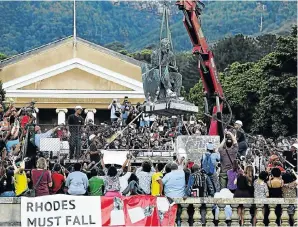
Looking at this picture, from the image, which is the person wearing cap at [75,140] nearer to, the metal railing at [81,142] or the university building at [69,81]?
the metal railing at [81,142]

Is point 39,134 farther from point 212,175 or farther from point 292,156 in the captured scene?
point 292,156

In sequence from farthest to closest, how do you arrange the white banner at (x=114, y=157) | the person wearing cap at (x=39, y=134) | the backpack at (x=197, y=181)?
1. the person wearing cap at (x=39, y=134)
2. the white banner at (x=114, y=157)
3. the backpack at (x=197, y=181)

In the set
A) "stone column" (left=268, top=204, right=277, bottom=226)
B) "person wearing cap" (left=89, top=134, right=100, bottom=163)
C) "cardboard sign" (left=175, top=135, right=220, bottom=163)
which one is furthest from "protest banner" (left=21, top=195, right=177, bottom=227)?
"cardboard sign" (left=175, top=135, right=220, bottom=163)

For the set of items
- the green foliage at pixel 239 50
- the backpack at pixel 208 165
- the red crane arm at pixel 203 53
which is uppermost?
the green foliage at pixel 239 50

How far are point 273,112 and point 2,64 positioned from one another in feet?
67.1

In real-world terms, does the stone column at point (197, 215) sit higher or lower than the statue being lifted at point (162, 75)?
lower

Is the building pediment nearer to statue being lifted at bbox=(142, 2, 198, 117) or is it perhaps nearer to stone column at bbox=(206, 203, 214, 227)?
statue being lifted at bbox=(142, 2, 198, 117)

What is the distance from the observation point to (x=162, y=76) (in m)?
29.2

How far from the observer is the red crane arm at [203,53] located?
37406mm

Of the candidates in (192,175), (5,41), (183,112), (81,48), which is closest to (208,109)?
(183,112)

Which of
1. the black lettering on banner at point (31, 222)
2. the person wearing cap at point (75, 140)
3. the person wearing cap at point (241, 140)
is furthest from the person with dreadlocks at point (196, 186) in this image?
the person wearing cap at point (75, 140)

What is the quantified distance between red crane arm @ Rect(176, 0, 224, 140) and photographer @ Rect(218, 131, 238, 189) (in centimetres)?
1153

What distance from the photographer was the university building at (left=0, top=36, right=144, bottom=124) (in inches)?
2682

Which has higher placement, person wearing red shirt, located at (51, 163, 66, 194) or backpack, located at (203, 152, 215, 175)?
backpack, located at (203, 152, 215, 175)
